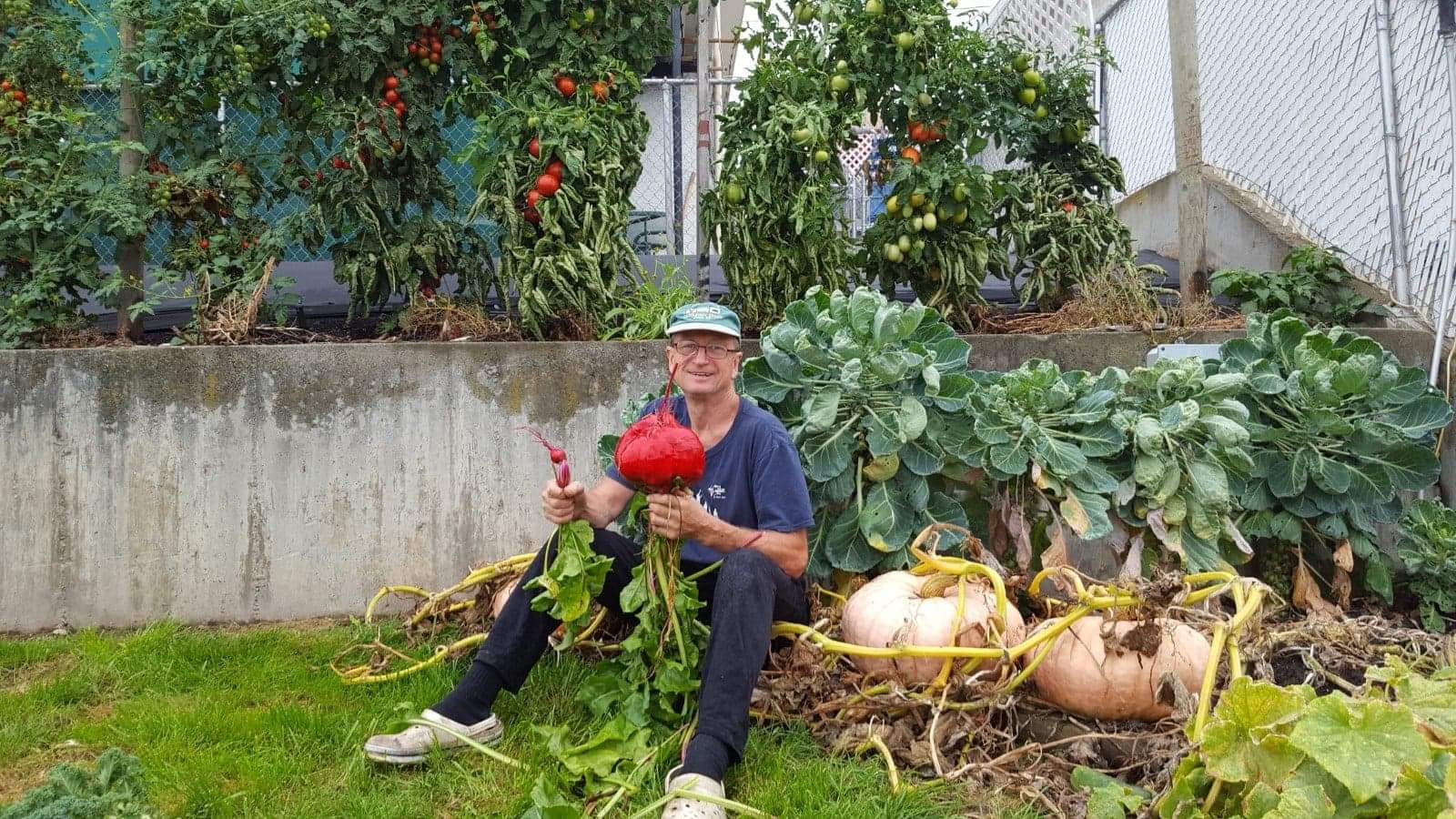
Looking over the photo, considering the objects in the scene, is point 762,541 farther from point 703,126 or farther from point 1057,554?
point 703,126

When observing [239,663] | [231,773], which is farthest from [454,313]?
[231,773]

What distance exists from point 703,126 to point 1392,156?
3.07 m

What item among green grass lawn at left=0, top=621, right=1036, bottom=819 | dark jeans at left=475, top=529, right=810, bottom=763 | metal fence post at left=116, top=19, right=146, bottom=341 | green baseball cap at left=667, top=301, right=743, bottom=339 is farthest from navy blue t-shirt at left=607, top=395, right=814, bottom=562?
metal fence post at left=116, top=19, right=146, bottom=341

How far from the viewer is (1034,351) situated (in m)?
4.31

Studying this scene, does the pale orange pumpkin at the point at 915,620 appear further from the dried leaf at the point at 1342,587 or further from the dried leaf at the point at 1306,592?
the dried leaf at the point at 1342,587

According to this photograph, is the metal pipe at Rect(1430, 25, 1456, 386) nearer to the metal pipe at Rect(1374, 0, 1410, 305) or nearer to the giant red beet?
the metal pipe at Rect(1374, 0, 1410, 305)

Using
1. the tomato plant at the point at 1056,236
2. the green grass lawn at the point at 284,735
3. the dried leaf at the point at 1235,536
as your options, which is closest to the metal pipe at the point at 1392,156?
the tomato plant at the point at 1056,236

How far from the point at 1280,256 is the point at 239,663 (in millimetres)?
5016

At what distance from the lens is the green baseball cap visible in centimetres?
285

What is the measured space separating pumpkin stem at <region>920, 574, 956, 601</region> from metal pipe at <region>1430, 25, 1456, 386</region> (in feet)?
8.10

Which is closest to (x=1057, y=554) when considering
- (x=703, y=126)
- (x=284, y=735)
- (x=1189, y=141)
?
(x=284, y=735)

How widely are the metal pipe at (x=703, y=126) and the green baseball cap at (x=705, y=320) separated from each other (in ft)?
6.41

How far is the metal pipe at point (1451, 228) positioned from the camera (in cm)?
404

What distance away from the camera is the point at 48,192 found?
4328mm
